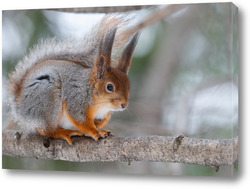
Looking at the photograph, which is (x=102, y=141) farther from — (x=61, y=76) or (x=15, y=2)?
(x=15, y=2)

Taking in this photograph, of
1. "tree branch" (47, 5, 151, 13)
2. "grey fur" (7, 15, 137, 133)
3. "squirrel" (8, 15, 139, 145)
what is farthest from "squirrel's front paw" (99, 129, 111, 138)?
"tree branch" (47, 5, 151, 13)

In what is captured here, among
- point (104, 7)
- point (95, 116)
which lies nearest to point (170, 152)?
point (95, 116)

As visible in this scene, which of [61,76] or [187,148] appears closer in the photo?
[187,148]

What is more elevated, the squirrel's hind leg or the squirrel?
the squirrel

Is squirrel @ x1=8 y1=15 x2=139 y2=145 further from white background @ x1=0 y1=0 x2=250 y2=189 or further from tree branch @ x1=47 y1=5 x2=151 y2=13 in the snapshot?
white background @ x1=0 y1=0 x2=250 y2=189

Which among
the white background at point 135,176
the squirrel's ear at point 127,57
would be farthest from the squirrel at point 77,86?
the white background at point 135,176

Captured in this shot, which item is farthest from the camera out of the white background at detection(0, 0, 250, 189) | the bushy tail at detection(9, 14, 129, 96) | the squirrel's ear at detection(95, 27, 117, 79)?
the bushy tail at detection(9, 14, 129, 96)
